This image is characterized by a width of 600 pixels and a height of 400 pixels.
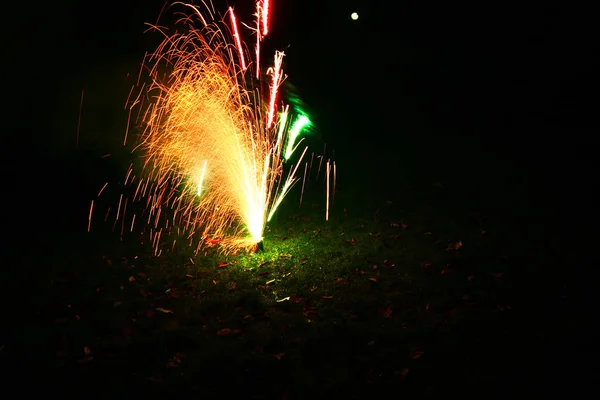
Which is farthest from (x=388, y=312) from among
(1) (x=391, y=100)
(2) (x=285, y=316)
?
(1) (x=391, y=100)

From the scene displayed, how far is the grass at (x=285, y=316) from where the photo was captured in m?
4.30

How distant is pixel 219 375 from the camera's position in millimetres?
4445

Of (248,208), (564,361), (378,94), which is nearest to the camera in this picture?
(564,361)

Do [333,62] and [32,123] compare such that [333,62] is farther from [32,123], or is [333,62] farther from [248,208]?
[32,123]

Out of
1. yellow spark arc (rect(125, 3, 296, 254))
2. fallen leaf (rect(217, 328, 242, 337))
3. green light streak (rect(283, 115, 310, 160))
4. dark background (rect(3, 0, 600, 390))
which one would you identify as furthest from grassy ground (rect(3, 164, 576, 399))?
green light streak (rect(283, 115, 310, 160))

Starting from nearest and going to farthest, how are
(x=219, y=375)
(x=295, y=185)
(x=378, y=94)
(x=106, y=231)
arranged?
(x=219, y=375), (x=106, y=231), (x=295, y=185), (x=378, y=94)

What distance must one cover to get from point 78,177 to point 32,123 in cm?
365

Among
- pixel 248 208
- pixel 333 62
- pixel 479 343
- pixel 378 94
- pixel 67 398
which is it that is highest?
pixel 333 62

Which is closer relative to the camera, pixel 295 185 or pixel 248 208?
pixel 248 208

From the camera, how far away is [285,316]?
17.9 feet

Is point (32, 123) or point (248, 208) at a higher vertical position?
point (32, 123)

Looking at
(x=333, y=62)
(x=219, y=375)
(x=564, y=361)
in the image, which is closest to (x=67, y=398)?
(x=219, y=375)

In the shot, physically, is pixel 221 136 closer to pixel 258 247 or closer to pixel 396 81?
pixel 258 247

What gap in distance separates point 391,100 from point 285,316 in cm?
880
